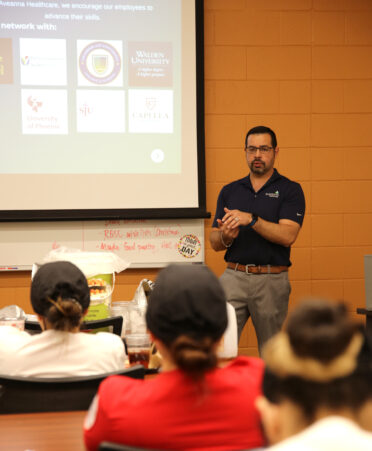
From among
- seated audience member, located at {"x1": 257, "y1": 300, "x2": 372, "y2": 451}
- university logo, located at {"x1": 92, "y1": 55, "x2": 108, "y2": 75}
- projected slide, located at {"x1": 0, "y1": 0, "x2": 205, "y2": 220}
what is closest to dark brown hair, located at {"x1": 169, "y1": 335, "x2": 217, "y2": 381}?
seated audience member, located at {"x1": 257, "y1": 300, "x2": 372, "y2": 451}

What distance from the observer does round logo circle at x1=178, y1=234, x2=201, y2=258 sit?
156 inches

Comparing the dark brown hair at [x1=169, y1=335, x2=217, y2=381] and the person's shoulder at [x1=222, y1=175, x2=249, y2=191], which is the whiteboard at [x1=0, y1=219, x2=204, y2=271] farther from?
the dark brown hair at [x1=169, y1=335, x2=217, y2=381]

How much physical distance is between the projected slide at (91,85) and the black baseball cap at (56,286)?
2.22m

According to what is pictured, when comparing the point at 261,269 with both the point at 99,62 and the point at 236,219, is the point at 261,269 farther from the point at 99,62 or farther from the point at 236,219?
the point at 99,62

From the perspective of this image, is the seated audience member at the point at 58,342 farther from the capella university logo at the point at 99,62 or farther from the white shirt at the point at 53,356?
the capella university logo at the point at 99,62

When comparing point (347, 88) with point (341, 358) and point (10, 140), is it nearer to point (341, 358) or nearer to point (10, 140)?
point (10, 140)

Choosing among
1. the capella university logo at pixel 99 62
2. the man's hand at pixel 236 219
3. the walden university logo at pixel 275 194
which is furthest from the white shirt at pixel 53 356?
the capella university logo at pixel 99 62

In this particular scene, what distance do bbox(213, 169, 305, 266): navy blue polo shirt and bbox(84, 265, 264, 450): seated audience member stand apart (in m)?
2.16

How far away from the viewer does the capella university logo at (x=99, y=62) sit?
3.86m

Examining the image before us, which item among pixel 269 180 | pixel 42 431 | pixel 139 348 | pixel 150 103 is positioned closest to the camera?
pixel 42 431

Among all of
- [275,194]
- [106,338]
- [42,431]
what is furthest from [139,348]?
[275,194]

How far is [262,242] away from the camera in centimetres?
322

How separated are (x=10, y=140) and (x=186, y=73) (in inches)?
51.3

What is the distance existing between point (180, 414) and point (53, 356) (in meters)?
0.67
